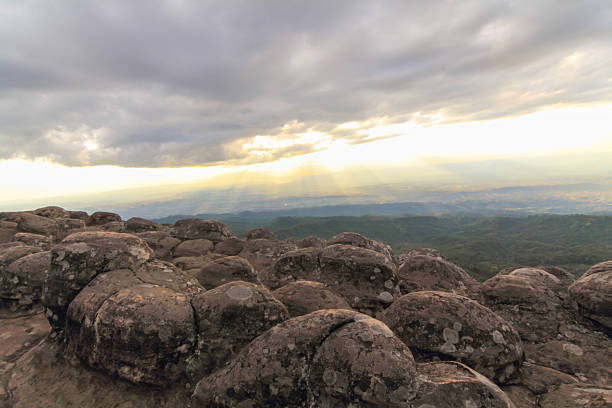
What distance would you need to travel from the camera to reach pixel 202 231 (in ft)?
78.0

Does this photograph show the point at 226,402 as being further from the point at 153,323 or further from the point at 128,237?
the point at 128,237

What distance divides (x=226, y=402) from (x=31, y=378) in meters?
5.87

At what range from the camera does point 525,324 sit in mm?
9641

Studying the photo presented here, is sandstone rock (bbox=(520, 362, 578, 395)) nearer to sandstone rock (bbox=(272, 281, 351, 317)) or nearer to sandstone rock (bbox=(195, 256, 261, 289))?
sandstone rock (bbox=(272, 281, 351, 317))

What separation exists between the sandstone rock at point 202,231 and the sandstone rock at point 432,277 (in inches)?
634

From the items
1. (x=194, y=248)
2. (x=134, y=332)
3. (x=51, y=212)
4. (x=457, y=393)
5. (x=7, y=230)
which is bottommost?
(x=194, y=248)

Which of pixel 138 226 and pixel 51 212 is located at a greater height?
pixel 51 212

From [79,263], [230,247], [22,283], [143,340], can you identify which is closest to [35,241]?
[22,283]

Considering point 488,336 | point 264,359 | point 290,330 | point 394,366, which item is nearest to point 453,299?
point 488,336

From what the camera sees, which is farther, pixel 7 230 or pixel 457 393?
pixel 7 230

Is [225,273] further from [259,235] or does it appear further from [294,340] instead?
[259,235]

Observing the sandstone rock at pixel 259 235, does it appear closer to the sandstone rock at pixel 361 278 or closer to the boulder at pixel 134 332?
the sandstone rock at pixel 361 278

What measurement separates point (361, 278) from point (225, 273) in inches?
243

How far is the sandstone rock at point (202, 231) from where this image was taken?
23.5 metres
